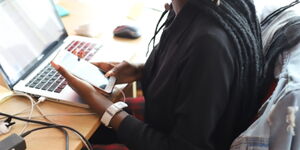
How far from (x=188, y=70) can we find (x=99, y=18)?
811mm

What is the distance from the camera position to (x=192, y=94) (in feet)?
2.03

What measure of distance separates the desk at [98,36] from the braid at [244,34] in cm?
42

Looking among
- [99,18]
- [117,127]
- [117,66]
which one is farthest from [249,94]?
[99,18]

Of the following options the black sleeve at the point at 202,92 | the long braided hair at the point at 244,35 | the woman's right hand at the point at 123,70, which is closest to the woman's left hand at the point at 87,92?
the woman's right hand at the point at 123,70

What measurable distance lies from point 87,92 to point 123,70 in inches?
7.6

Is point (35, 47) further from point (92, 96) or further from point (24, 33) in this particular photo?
point (92, 96)

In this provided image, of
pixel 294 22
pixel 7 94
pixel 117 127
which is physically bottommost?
pixel 117 127

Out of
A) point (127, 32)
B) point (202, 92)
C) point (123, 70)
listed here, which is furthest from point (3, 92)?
point (202, 92)

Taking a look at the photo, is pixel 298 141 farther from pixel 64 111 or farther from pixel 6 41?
pixel 6 41

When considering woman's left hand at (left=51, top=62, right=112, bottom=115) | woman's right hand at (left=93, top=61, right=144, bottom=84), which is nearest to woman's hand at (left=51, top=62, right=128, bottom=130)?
woman's left hand at (left=51, top=62, right=112, bottom=115)

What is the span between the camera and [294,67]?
57 centimetres

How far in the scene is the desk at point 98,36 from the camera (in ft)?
2.38

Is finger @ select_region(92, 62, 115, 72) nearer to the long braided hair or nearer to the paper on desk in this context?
the paper on desk

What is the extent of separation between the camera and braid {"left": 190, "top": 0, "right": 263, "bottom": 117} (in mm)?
612
